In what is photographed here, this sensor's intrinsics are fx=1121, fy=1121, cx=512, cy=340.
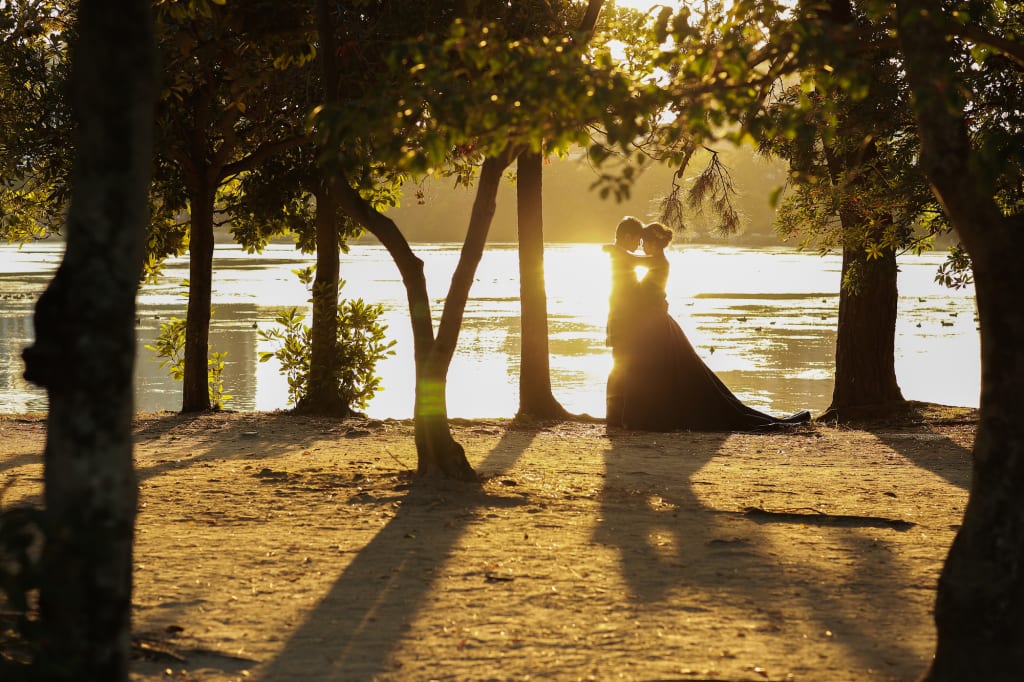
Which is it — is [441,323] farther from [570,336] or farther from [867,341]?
[570,336]

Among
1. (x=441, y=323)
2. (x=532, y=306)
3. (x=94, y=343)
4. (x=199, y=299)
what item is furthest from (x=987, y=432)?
(x=199, y=299)

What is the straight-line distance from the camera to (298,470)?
9398 mm

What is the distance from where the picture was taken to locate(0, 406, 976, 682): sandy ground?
4852 millimetres

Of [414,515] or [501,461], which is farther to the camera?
[501,461]

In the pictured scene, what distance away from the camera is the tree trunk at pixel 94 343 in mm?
3299

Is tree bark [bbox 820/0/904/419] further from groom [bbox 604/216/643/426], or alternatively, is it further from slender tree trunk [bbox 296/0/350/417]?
slender tree trunk [bbox 296/0/350/417]

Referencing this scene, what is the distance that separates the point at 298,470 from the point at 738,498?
3.63 meters

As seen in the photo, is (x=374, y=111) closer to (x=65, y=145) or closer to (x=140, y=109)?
(x=140, y=109)

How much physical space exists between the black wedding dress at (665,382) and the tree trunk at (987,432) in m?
7.78

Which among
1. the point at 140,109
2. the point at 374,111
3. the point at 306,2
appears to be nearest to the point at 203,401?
the point at 306,2

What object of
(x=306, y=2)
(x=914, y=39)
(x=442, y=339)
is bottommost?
(x=442, y=339)

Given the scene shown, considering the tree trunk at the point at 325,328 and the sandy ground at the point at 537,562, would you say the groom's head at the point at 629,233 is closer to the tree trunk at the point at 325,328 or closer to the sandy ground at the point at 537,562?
the sandy ground at the point at 537,562

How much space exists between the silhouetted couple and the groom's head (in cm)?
1

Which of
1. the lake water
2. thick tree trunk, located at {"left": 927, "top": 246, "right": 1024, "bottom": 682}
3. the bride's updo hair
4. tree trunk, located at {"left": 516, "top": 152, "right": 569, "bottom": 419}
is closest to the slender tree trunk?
tree trunk, located at {"left": 516, "top": 152, "right": 569, "bottom": 419}
